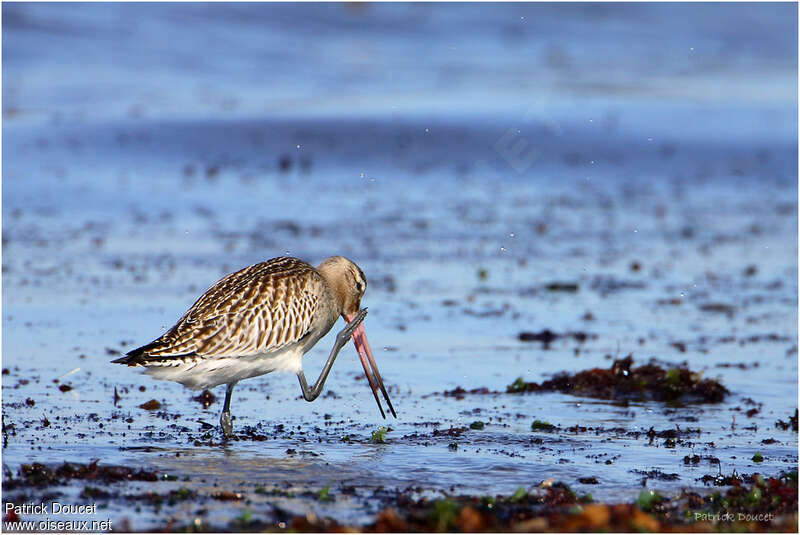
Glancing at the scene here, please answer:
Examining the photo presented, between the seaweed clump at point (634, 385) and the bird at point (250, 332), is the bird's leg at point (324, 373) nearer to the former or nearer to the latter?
the bird at point (250, 332)

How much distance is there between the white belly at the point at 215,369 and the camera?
280 inches

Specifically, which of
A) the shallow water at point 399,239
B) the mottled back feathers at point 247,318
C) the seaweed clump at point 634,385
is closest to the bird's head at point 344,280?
the mottled back feathers at point 247,318

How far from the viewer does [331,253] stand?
1287cm

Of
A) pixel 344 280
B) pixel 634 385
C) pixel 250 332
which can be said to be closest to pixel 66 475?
pixel 250 332

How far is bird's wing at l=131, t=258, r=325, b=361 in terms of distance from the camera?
7.17 m

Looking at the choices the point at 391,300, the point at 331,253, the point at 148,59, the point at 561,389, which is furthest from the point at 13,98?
the point at 561,389

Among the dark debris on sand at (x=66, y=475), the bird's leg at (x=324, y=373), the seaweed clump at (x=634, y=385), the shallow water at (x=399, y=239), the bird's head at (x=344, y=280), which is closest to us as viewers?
the dark debris on sand at (x=66, y=475)

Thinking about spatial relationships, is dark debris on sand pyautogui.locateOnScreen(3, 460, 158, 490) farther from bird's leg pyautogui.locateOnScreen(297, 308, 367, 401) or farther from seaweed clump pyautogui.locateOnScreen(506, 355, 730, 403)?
seaweed clump pyautogui.locateOnScreen(506, 355, 730, 403)

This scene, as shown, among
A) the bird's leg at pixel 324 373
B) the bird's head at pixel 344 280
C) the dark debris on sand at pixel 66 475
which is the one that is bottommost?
the dark debris on sand at pixel 66 475

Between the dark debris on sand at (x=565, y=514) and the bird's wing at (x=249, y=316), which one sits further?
the bird's wing at (x=249, y=316)

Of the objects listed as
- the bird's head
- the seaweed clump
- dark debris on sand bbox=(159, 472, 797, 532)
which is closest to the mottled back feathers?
the bird's head

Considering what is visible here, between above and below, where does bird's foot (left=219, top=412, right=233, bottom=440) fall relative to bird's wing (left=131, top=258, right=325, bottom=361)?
below

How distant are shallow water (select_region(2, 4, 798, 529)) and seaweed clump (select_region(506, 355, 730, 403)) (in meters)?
0.18

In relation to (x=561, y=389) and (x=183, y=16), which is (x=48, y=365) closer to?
(x=561, y=389)
